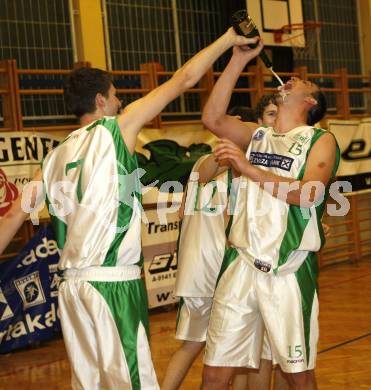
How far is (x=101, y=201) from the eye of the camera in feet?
9.78

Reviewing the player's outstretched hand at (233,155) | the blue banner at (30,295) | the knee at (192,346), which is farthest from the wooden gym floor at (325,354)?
the player's outstretched hand at (233,155)

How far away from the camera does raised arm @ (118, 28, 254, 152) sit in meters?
2.93

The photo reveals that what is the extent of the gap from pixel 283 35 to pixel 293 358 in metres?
7.39

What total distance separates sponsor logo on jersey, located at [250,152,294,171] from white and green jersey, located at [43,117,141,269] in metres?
0.74

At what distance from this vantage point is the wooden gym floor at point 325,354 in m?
4.97

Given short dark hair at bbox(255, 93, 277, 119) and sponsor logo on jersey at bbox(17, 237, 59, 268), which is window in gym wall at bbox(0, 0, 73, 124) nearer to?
sponsor logo on jersey at bbox(17, 237, 59, 268)

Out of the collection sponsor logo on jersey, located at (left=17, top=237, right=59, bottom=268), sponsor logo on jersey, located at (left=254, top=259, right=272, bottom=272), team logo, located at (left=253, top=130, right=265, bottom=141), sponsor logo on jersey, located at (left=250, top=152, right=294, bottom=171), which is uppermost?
team logo, located at (left=253, top=130, right=265, bottom=141)

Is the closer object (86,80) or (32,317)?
(86,80)

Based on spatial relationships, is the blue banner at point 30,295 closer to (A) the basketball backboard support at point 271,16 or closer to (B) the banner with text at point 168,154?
(B) the banner with text at point 168,154

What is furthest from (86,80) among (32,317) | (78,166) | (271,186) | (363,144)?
(363,144)

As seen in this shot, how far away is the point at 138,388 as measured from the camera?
2.92 meters

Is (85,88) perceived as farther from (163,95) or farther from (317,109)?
(317,109)

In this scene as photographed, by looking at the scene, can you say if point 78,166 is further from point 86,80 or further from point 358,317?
point 358,317

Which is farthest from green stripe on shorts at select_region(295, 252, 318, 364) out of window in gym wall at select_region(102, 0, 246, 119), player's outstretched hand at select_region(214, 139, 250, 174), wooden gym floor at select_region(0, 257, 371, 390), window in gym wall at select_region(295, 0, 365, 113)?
window in gym wall at select_region(295, 0, 365, 113)
